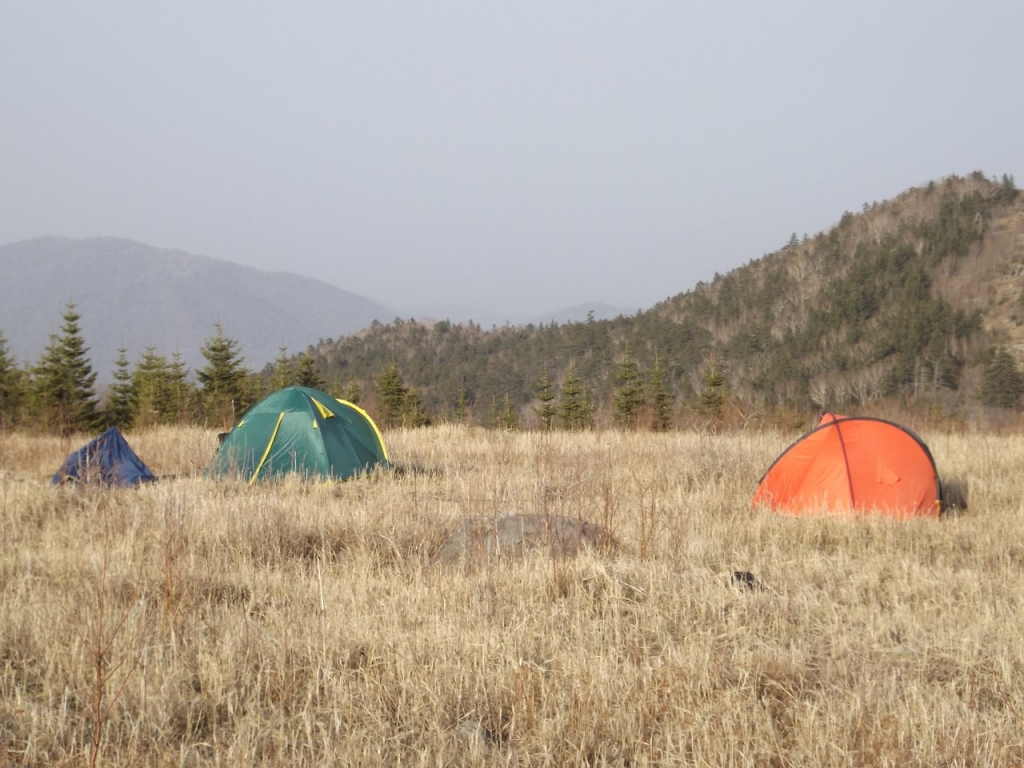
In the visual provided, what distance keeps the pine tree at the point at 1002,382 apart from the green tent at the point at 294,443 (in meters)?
47.0

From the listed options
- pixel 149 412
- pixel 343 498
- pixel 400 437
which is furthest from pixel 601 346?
pixel 343 498

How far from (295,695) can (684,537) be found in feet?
11.6

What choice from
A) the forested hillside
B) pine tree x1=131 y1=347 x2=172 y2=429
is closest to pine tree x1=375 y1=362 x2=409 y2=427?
pine tree x1=131 y1=347 x2=172 y2=429

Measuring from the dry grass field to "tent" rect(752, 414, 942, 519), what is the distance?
488 millimetres

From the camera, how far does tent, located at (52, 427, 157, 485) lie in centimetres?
845

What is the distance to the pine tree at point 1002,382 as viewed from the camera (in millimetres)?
47525

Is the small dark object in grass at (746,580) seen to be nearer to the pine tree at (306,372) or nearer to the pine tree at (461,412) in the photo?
the pine tree at (461,412)

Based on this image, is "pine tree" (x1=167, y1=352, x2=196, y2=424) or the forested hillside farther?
the forested hillside

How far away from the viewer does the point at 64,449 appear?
11.7 meters

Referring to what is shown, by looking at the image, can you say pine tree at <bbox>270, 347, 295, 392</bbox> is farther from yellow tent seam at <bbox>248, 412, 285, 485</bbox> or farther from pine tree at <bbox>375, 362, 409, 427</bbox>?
yellow tent seam at <bbox>248, 412, 285, 485</bbox>

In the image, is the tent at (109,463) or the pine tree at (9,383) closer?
the tent at (109,463)

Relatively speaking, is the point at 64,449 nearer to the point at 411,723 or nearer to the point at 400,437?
the point at 400,437

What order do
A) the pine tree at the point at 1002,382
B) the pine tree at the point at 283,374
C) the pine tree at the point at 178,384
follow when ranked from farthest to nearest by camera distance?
the pine tree at the point at 1002,382, the pine tree at the point at 283,374, the pine tree at the point at 178,384

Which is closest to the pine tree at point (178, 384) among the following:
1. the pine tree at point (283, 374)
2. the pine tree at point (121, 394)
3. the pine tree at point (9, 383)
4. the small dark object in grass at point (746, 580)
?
the pine tree at point (121, 394)
